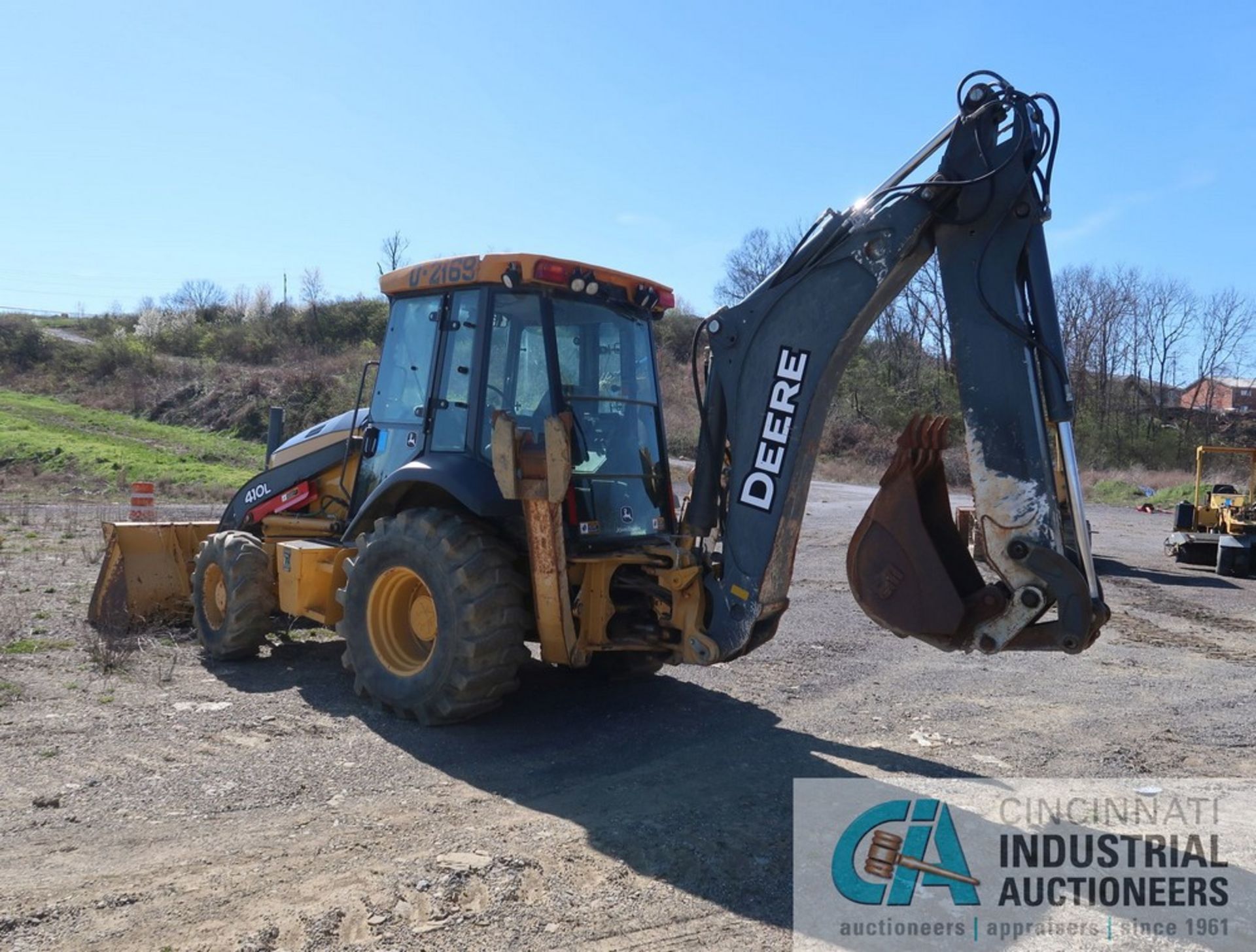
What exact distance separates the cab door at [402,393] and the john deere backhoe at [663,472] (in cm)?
2

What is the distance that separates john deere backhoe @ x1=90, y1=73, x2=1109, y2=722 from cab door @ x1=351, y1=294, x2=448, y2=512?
2cm

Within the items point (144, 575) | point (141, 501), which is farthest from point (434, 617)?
point (141, 501)

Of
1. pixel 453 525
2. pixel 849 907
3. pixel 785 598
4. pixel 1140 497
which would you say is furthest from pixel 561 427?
pixel 1140 497

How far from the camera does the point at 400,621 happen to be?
612 cm

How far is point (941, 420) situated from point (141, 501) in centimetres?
1144

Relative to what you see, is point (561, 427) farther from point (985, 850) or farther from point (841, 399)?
point (841, 399)

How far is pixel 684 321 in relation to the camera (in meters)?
50.9

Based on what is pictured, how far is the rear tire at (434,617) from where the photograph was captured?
5430mm

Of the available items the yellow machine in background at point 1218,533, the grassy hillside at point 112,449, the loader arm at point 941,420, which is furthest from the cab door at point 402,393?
A: the grassy hillside at point 112,449

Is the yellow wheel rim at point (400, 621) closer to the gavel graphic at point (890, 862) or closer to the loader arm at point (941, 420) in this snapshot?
the loader arm at point (941, 420)

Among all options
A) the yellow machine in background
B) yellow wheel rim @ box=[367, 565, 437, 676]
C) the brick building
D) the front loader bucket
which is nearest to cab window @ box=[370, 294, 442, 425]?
yellow wheel rim @ box=[367, 565, 437, 676]

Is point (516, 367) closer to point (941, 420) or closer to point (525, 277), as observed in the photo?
point (525, 277)

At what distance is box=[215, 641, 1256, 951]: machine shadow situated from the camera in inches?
158

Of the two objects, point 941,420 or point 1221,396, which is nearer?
point 941,420
